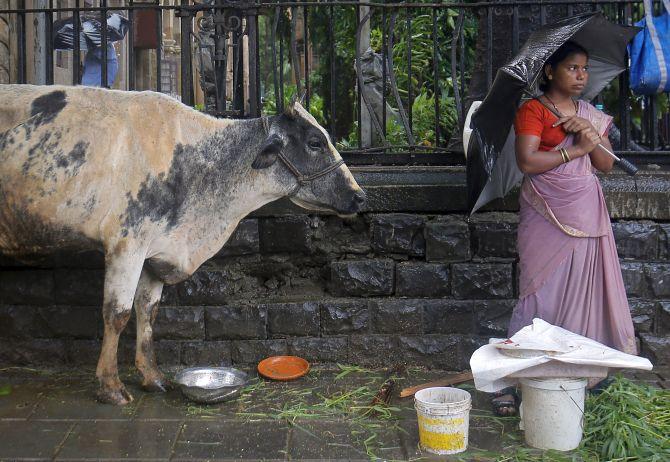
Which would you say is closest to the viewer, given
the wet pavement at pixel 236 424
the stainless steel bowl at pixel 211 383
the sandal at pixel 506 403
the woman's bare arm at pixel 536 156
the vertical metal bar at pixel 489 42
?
the wet pavement at pixel 236 424

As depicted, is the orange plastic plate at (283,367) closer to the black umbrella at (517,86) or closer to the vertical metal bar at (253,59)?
the black umbrella at (517,86)

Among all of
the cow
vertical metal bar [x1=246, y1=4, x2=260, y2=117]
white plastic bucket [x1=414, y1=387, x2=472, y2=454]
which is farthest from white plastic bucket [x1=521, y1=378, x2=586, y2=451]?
vertical metal bar [x1=246, y1=4, x2=260, y2=117]

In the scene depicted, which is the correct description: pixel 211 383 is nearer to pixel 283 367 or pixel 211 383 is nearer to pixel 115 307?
pixel 283 367

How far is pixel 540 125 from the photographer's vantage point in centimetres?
455

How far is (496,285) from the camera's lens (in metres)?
5.74

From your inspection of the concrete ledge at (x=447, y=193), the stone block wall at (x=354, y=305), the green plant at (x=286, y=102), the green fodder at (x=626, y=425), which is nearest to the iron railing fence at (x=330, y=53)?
the concrete ledge at (x=447, y=193)

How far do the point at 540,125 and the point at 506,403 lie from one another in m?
1.63

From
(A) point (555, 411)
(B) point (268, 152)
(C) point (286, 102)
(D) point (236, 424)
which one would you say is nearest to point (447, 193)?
(B) point (268, 152)

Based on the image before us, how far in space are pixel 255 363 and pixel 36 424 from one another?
64.0 inches

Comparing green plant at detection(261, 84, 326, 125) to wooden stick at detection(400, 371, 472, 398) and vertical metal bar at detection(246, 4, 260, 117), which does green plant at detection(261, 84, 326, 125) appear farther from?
wooden stick at detection(400, 371, 472, 398)

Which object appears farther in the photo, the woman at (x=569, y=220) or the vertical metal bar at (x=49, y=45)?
the vertical metal bar at (x=49, y=45)

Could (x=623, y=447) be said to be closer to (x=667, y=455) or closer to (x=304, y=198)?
(x=667, y=455)

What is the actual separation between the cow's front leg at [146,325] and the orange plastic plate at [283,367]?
2.32 feet

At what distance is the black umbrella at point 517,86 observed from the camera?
14.4 feet
